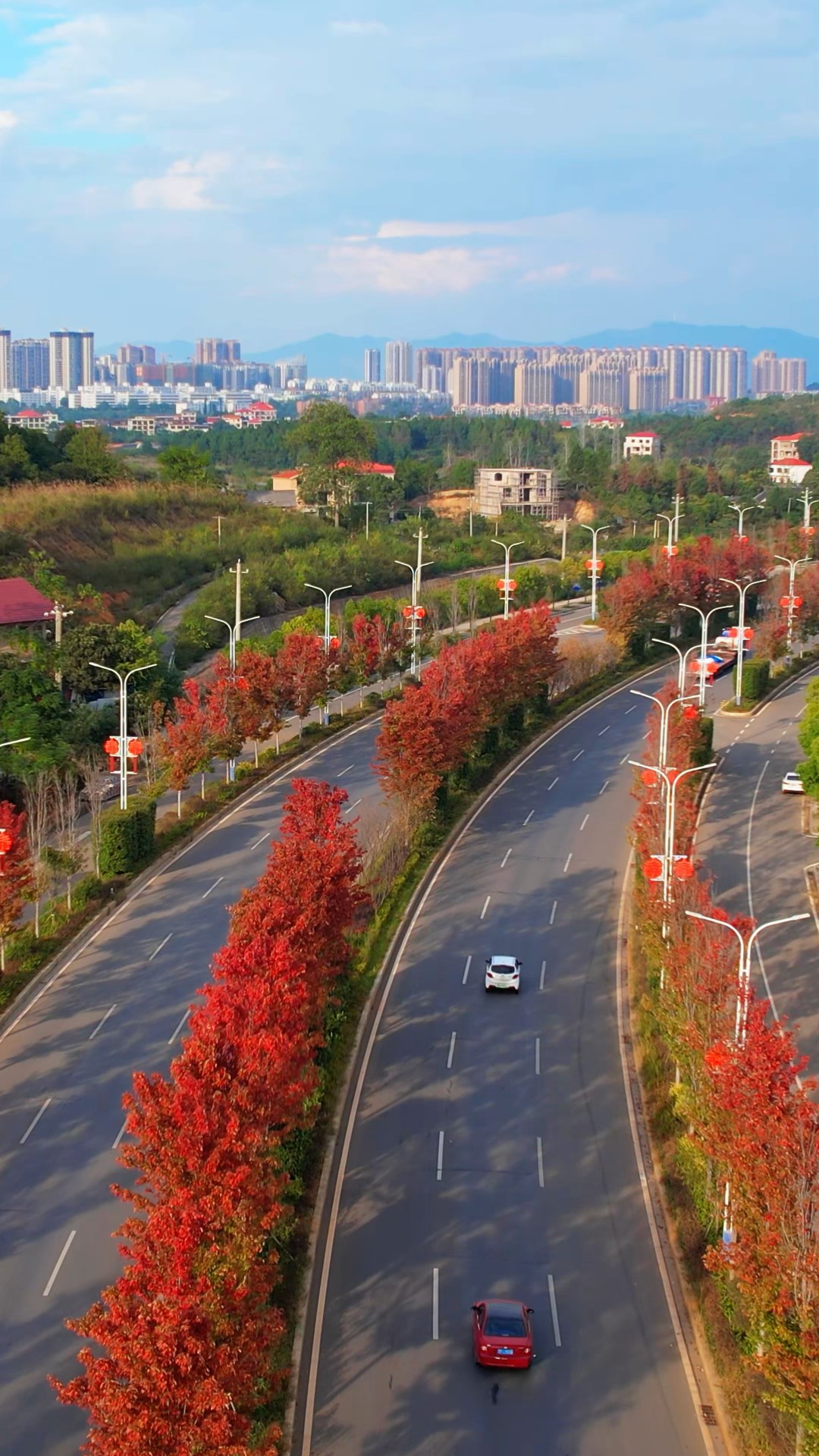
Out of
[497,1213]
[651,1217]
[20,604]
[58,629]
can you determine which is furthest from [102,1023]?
[20,604]

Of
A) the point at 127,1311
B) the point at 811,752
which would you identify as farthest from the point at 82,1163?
the point at 811,752

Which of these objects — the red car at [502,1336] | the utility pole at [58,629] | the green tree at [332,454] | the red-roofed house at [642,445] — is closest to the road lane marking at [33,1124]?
the red car at [502,1336]

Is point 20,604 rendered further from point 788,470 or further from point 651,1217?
point 788,470

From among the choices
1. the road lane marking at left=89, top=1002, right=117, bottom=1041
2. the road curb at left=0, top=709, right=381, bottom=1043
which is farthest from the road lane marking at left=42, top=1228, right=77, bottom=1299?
the road curb at left=0, top=709, right=381, bottom=1043

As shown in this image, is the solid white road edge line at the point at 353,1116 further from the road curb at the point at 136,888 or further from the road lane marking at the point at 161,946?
the road curb at the point at 136,888

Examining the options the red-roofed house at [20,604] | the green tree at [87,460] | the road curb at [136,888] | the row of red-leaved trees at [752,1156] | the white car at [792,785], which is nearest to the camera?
the row of red-leaved trees at [752,1156]

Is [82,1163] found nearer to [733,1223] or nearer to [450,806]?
Answer: [733,1223]
